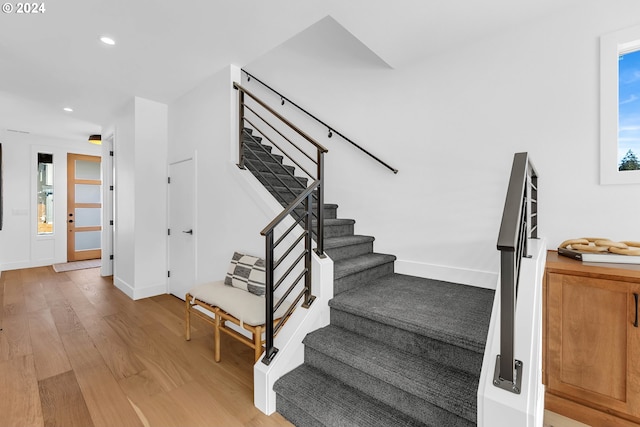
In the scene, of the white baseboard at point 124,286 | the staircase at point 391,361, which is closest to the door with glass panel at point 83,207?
the white baseboard at point 124,286

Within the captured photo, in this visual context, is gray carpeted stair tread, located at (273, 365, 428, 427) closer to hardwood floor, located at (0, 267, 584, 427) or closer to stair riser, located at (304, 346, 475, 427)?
stair riser, located at (304, 346, 475, 427)

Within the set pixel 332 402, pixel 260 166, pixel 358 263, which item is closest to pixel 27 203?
pixel 260 166

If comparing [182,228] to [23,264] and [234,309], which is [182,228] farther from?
[23,264]

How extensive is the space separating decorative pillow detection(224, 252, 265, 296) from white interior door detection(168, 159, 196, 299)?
3.86 ft

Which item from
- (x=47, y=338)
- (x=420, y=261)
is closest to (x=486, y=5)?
(x=420, y=261)

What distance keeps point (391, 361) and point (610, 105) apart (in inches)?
91.3

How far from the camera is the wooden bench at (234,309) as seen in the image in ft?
6.87

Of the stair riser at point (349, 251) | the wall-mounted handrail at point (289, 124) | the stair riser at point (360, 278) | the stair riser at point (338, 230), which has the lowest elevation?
the stair riser at point (360, 278)

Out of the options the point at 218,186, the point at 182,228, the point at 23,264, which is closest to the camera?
the point at 218,186

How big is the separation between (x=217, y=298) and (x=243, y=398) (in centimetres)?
78

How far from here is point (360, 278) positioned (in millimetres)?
2568

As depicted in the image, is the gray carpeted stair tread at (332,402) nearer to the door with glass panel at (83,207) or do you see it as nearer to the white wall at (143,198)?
the white wall at (143,198)

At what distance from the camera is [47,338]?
9.27 feet

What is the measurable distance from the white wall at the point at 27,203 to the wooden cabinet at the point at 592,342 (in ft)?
27.7
